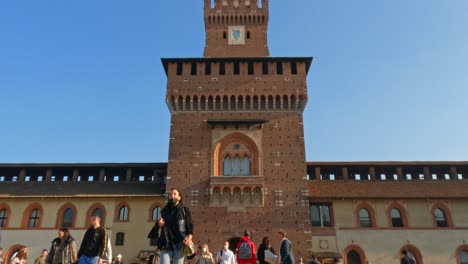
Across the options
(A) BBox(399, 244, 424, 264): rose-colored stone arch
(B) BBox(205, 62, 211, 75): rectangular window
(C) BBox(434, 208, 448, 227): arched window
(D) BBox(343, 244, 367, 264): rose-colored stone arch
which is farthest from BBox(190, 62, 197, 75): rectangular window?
(C) BBox(434, 208, 448, 227): arched window

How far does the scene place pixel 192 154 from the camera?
31922 mm

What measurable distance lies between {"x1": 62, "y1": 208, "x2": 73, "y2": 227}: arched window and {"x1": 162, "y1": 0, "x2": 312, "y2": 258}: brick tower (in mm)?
8429

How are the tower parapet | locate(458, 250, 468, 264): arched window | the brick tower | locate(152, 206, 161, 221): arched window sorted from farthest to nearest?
the tower parapet < locate(152, 206, 161, 221): arched window < locate(458, 250, 468, 264): arched window < the brick tower

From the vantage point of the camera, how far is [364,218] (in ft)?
106

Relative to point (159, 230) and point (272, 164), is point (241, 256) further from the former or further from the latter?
point (272, 164)

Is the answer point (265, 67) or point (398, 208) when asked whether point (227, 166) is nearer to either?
point (265, 67)

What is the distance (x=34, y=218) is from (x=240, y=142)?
A: 16639 mm

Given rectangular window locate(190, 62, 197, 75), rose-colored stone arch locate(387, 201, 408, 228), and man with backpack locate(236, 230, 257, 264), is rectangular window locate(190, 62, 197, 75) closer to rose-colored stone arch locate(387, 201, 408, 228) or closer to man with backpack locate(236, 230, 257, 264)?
rose-colored stone arch locate(387, 201, 408, 228)

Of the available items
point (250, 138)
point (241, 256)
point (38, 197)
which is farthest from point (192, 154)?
point (241, 256)

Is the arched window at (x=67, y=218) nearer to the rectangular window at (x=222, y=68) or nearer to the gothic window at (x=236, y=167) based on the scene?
the gothic window at (x=236, y=167)

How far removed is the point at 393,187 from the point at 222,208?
13.7 m

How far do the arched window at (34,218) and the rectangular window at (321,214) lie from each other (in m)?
20.6

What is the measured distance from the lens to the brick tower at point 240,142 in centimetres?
2994

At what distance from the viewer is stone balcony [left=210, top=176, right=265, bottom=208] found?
30.3 metres
